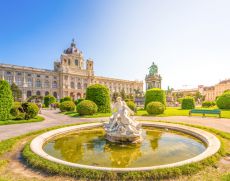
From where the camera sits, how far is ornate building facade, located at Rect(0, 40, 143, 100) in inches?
2098

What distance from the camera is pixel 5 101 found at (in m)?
12.8

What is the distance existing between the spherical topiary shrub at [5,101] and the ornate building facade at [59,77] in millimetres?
44185

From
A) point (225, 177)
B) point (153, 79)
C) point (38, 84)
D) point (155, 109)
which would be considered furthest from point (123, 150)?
point (38, 84)

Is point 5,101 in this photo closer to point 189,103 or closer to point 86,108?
point 86,108

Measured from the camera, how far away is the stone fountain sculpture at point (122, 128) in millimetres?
6355

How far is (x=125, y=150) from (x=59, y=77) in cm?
5987

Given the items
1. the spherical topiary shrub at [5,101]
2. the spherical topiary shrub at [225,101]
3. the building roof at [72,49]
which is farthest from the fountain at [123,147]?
the building roof at [72,49]

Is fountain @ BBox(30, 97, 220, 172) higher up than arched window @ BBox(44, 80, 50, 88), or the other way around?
arched window @ BBox(44, 80, 50, 88)

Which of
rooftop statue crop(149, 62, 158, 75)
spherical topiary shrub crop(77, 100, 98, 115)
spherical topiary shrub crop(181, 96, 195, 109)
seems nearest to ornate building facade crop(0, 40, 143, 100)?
rooftop statue crop(149, 62, 158, 75)

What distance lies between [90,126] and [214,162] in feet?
21.7

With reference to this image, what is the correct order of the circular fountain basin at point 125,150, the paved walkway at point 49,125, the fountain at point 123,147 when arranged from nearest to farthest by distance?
the circular fountain basin at point 125,150 → the fountain at point 123,147 → the paved walkway at point 49,125

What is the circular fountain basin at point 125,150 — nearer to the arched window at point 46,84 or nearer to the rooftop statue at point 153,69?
the rooftop statue at point 153,69

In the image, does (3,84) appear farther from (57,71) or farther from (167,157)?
(57,71)

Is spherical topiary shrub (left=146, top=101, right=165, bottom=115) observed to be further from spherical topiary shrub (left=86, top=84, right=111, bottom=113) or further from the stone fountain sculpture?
the stone fountain sculpture
